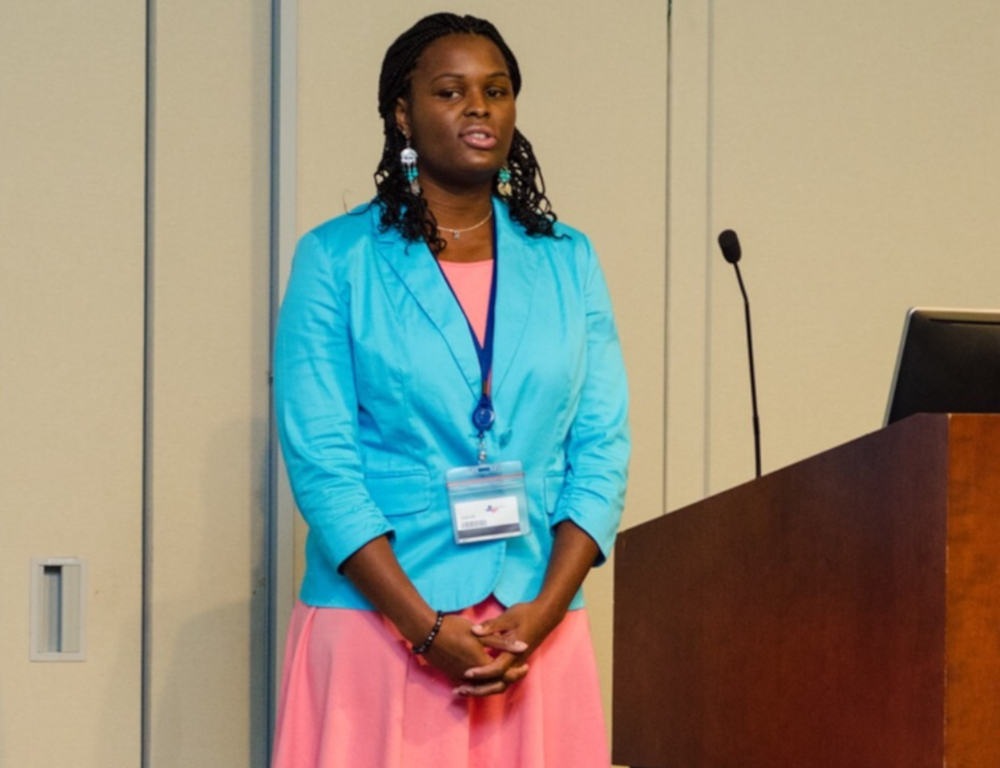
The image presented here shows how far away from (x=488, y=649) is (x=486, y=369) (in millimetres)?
409

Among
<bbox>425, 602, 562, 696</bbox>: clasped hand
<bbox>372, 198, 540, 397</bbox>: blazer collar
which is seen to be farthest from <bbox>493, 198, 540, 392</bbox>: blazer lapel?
<bbox>425, 602, 562, 696</bbox>: clasped hand

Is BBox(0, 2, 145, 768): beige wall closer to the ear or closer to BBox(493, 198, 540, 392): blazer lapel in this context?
the ear

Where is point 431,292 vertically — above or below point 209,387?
above

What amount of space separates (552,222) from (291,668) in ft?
2.63

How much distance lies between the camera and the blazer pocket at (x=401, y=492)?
7.88 feet

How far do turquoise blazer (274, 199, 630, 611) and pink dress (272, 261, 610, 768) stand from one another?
56 millimetres

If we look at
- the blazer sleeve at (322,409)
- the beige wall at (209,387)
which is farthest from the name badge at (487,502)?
the beige wall at (209,387)

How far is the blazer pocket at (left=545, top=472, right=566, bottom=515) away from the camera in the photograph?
2488 millimetres

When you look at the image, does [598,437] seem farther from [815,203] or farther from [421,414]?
[815,203]

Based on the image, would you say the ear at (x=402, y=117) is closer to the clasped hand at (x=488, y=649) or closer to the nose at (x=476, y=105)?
the nose at (x=476, y=105)

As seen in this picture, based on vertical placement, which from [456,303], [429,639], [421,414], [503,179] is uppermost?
[503,179]

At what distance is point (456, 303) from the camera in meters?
2.50

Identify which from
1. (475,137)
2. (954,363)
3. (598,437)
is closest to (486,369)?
(598,437)

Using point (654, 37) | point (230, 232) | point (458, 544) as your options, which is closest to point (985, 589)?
point (458, 544)
